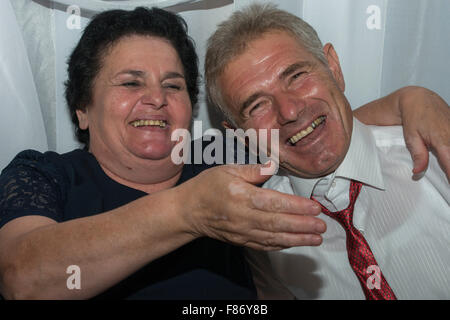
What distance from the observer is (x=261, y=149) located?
1.21 m

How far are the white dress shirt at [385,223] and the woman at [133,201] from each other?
17 centimetres

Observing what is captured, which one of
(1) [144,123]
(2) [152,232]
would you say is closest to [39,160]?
(1) [144,123]

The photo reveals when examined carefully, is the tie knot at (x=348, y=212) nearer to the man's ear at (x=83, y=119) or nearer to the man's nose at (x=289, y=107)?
the man's nose at (x=289, y=107)

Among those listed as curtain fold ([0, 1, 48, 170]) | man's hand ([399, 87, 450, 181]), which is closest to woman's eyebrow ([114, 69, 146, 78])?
curtain fold ([0, 1, 48, 170])

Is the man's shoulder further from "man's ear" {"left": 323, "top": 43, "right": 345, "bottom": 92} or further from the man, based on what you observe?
"man's ear" {"left": 323, "top": 43, "right": 345, "bottom": 92}

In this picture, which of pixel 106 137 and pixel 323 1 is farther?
pixel 323 1

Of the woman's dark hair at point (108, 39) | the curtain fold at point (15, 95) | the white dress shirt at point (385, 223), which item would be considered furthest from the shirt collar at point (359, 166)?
the curtain fold at point (15, 95)

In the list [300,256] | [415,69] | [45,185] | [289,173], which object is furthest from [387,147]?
[45,185]

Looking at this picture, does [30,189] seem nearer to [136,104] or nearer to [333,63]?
→ [136,104]

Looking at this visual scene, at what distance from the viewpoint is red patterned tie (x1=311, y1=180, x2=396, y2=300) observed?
108 cm

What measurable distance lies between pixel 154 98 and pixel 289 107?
384mm

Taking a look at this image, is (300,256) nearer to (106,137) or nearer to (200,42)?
(106,137)

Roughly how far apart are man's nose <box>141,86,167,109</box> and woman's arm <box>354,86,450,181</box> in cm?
63
